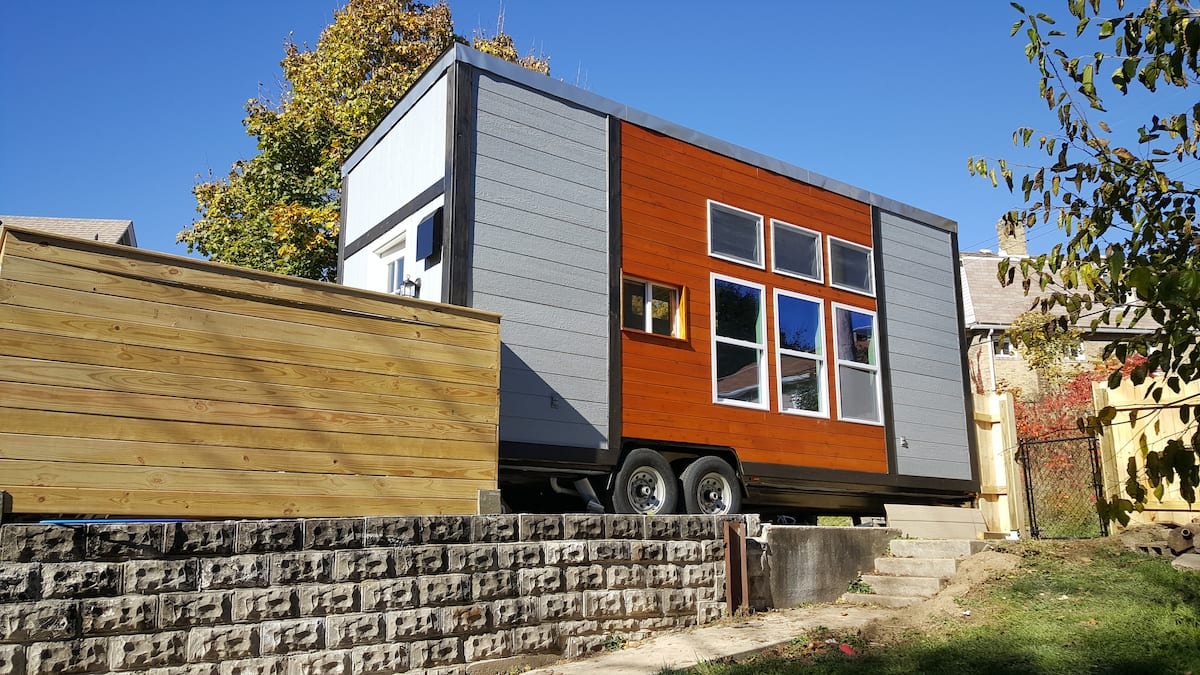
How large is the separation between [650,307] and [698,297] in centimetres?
57

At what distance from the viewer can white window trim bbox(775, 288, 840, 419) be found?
9.81 m

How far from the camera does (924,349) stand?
452 inches

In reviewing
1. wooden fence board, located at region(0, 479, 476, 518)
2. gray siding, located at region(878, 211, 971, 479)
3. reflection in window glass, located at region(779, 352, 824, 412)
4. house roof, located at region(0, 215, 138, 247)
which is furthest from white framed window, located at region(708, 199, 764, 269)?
house roof, located at region(0, 215, 138, 247)

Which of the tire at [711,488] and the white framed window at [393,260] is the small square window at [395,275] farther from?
the tire at [711,488]

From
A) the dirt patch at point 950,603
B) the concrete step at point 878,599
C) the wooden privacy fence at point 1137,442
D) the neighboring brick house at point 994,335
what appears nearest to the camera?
the dirt patch at point 950,603

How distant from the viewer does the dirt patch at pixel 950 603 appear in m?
6.75

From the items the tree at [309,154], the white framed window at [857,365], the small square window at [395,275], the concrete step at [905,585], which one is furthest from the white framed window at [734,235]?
the tree at [309,154]

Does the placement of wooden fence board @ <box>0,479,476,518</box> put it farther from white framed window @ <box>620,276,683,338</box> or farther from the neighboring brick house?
the neighboring brick house

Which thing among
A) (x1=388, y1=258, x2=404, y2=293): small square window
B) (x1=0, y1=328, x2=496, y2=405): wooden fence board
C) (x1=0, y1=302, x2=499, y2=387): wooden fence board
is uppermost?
(x1=388, y1=258, x2=404, y2=293): small square window

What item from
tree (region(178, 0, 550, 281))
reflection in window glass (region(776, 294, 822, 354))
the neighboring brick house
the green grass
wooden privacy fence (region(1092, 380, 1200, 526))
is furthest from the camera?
the neighboring brick house

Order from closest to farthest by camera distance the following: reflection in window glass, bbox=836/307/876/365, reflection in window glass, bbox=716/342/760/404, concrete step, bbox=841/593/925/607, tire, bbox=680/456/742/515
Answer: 1. concrete step, bbox=841/593/925/607
2. tire, bbox=680/456/742/515
3. reflection in window glass, bbox=716/342/760/404
4. reflection in window glass, bbox=836/307/876/365

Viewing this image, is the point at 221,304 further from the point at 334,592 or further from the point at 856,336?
the point at 856,336

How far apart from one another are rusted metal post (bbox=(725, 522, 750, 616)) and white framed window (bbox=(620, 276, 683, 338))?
206 cm

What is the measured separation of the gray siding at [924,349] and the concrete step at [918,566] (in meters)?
2.14
